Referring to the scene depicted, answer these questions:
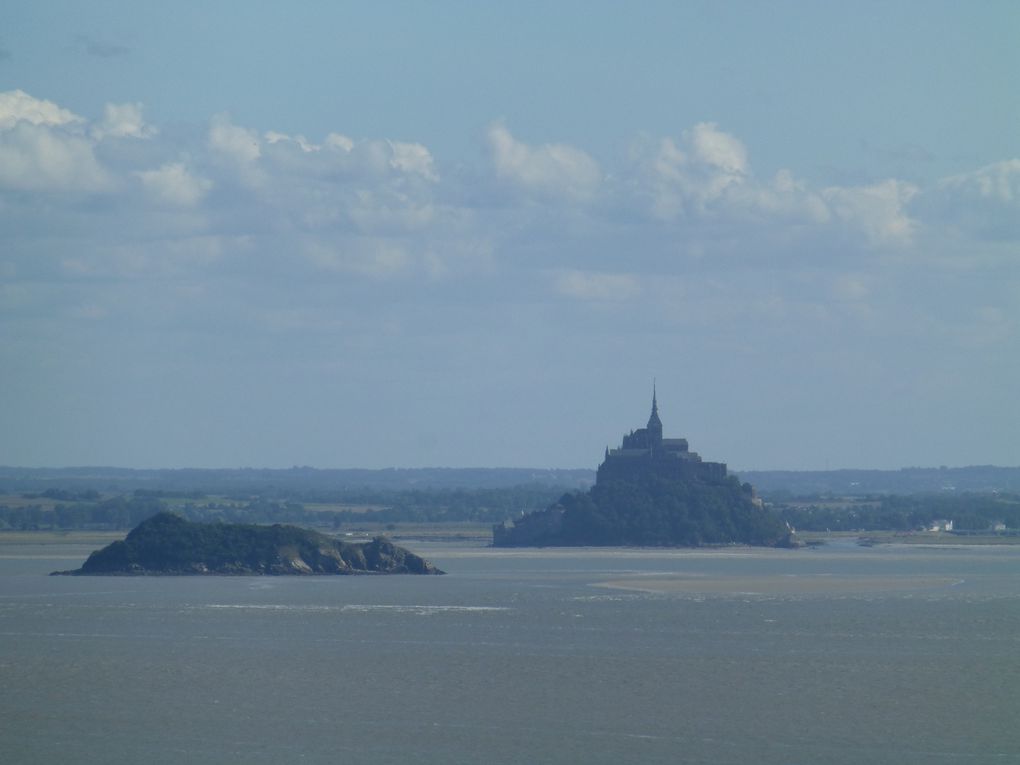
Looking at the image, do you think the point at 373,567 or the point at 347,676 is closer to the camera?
the point at 347,676

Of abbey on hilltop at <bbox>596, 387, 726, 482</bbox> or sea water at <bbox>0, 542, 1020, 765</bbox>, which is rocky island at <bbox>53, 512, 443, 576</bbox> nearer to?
sea water at <bbox>0, 542, 1020, 765</bbox>

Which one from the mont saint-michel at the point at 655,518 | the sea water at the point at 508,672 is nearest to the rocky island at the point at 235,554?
the sea water at the point at 508,672

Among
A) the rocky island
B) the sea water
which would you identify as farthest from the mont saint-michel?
the sea water

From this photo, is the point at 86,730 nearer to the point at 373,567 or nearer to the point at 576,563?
the point at 373,567

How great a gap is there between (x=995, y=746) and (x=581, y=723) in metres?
10.7

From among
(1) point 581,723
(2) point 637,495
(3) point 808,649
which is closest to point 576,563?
(2) point 637,495

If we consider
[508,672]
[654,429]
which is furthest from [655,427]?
[508,672]

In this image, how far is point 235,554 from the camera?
368ft

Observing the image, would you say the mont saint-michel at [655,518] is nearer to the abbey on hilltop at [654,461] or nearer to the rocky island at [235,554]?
the abbey on hilltop at [654,461]

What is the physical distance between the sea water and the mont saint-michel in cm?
Answer: 5815

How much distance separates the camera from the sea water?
46.7 meters

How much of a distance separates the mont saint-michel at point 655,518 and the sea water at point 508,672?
58.2 metres

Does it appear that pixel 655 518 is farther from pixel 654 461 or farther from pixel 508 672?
pixel 508 672

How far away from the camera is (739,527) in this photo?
536 ft
